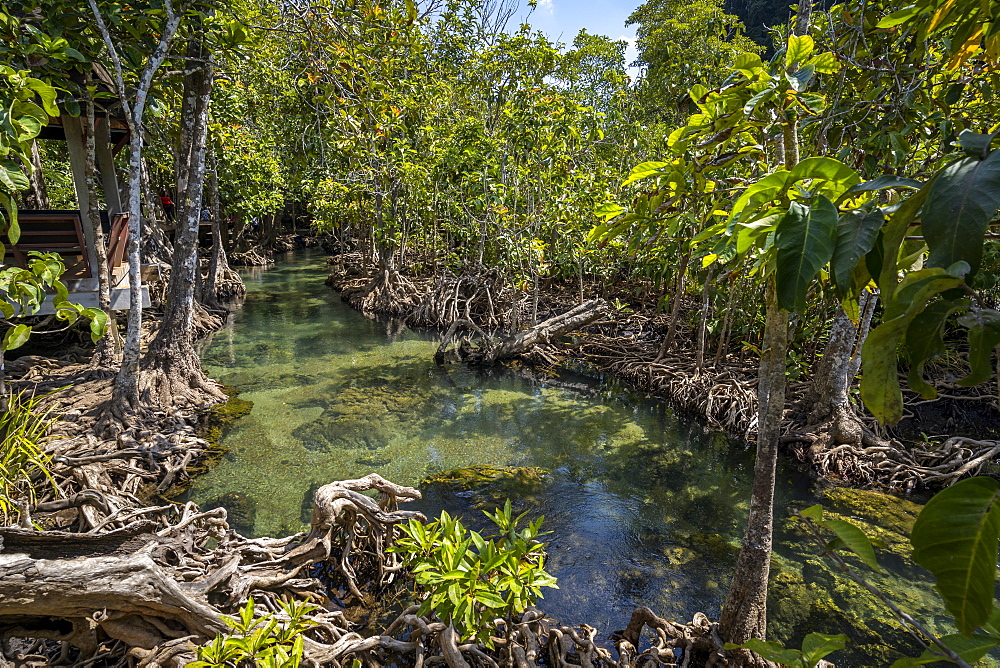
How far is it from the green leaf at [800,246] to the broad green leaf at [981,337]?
0.27m

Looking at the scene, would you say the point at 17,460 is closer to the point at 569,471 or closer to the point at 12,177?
the point at 12,177

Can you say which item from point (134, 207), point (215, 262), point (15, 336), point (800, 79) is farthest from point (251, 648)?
point (215, 262)

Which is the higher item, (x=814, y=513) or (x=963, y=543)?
(x=963, y=543)

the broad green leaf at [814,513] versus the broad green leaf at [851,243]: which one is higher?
the broad green leaf at [851,243]

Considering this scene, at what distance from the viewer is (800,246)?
1139mm

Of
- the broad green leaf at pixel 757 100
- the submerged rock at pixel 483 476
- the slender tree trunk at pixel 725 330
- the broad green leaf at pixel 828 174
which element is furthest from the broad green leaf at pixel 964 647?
the slender tree trunk at pixel 725 330

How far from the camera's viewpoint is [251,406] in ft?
27.1

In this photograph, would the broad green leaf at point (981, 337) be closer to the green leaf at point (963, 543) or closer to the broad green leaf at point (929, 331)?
the broad green leaf at point (929, 331)

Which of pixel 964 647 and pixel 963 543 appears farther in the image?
pixel 964 647

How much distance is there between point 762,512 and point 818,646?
1.83 m

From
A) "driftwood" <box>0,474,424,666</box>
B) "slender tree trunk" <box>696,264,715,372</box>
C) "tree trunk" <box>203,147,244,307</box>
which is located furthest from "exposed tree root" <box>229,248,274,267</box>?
"driftwood" <box>0,474,424,666</box>

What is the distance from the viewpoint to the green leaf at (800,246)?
111cm

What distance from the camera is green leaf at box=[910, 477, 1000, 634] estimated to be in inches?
33.8

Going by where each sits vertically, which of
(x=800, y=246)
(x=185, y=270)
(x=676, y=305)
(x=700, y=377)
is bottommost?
(x=700, y=377)
